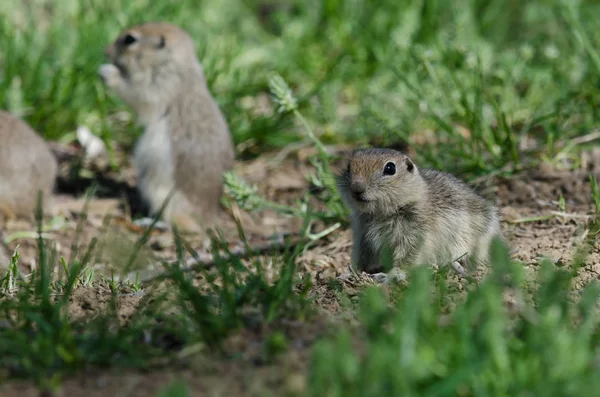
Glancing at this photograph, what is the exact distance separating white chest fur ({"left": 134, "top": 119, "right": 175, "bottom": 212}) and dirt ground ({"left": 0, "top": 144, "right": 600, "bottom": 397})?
0.28m

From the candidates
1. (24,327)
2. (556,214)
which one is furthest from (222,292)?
(556,214)

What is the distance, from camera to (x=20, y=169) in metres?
7.65

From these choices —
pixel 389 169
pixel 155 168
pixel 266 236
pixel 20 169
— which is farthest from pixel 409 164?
pixel 20 169

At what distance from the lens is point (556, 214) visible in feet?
19.0

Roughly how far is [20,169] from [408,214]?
3828mm

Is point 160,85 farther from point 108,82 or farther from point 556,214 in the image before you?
point 556,214

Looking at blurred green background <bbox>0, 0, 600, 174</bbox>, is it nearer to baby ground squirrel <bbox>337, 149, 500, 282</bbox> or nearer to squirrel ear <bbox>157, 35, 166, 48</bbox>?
squirrel ear <bbox>157, 35, 166, 48</bbox>

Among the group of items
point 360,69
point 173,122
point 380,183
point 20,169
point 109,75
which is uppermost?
point 109,75

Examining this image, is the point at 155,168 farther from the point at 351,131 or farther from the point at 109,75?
the point at 351,131

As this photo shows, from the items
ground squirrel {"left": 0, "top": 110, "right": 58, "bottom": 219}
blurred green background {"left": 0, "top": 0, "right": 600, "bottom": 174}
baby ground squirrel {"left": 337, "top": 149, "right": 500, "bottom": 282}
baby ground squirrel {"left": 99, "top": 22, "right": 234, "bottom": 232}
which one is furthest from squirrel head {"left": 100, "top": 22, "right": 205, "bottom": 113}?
baby ground squirrel {"left": 337, "top": 149, "right": 500, "bottom": 282}

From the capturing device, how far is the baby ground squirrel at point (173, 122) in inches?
305

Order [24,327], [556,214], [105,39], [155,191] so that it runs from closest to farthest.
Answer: [24,327] → [556,214] → [155,191] → [105,39]

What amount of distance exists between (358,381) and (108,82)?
5.67m

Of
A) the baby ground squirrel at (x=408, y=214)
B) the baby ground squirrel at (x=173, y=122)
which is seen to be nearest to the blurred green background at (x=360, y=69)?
the baby ground squirrel at (x=173, y=122)
